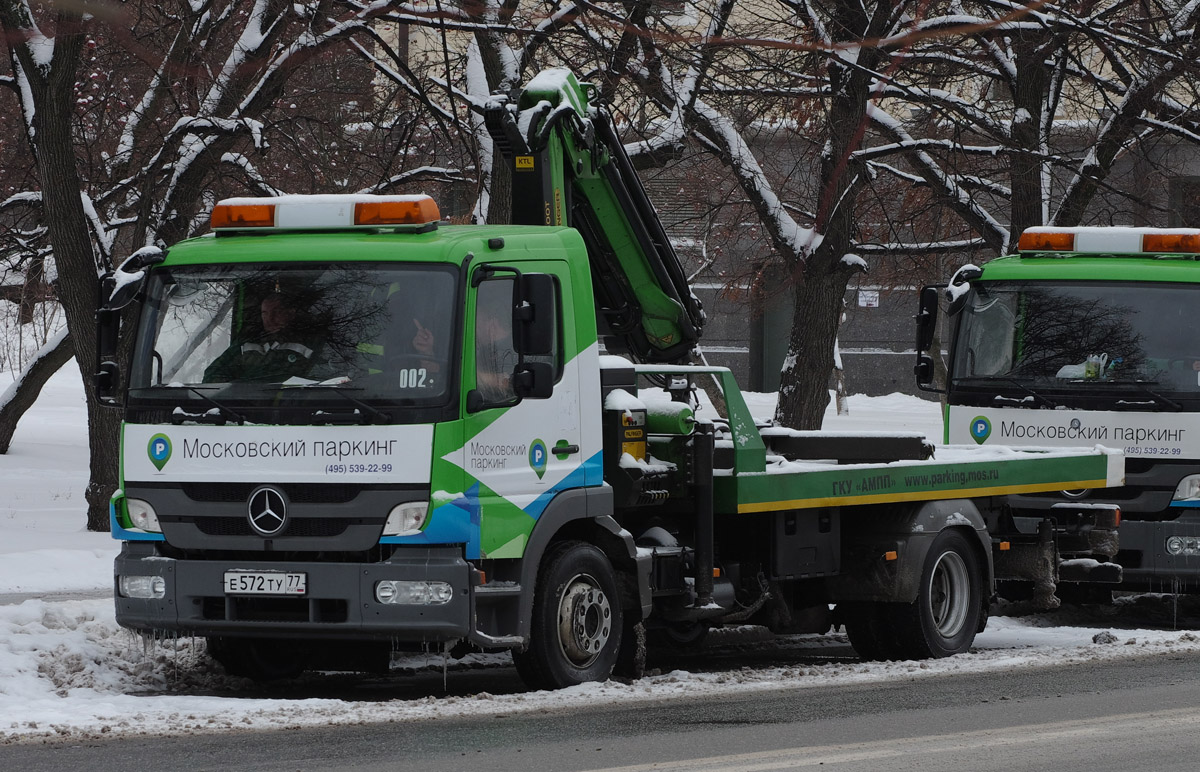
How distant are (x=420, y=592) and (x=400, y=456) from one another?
2.06 feet

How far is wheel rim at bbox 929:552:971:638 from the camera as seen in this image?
11.2m

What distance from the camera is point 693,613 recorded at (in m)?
10.0

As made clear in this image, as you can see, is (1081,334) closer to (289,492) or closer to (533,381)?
(533,381)

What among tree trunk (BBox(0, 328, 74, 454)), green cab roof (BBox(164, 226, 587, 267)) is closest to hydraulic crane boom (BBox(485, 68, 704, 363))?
green cab roof (BBox(164, 226, 587, 267))

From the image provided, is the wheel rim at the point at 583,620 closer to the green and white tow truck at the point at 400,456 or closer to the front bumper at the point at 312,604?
the green and white tow truck at the point at 400,456

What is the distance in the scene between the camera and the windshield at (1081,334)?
12.7m

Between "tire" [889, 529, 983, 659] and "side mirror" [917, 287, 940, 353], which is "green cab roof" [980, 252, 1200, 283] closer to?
"side mirror" [917, 287, 940, 353]

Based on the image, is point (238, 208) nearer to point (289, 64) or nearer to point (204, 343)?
point (204, 343)

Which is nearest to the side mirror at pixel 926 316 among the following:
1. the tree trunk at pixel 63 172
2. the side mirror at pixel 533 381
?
the side mirror at pixel 533 381

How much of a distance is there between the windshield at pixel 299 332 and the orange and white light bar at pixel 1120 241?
6368 mm

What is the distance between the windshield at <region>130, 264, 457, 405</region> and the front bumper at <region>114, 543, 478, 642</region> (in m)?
0.78

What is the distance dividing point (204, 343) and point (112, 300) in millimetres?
545

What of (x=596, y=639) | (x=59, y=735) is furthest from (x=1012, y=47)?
(x=59, y=735)

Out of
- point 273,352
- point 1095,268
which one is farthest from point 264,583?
point 1095,268
